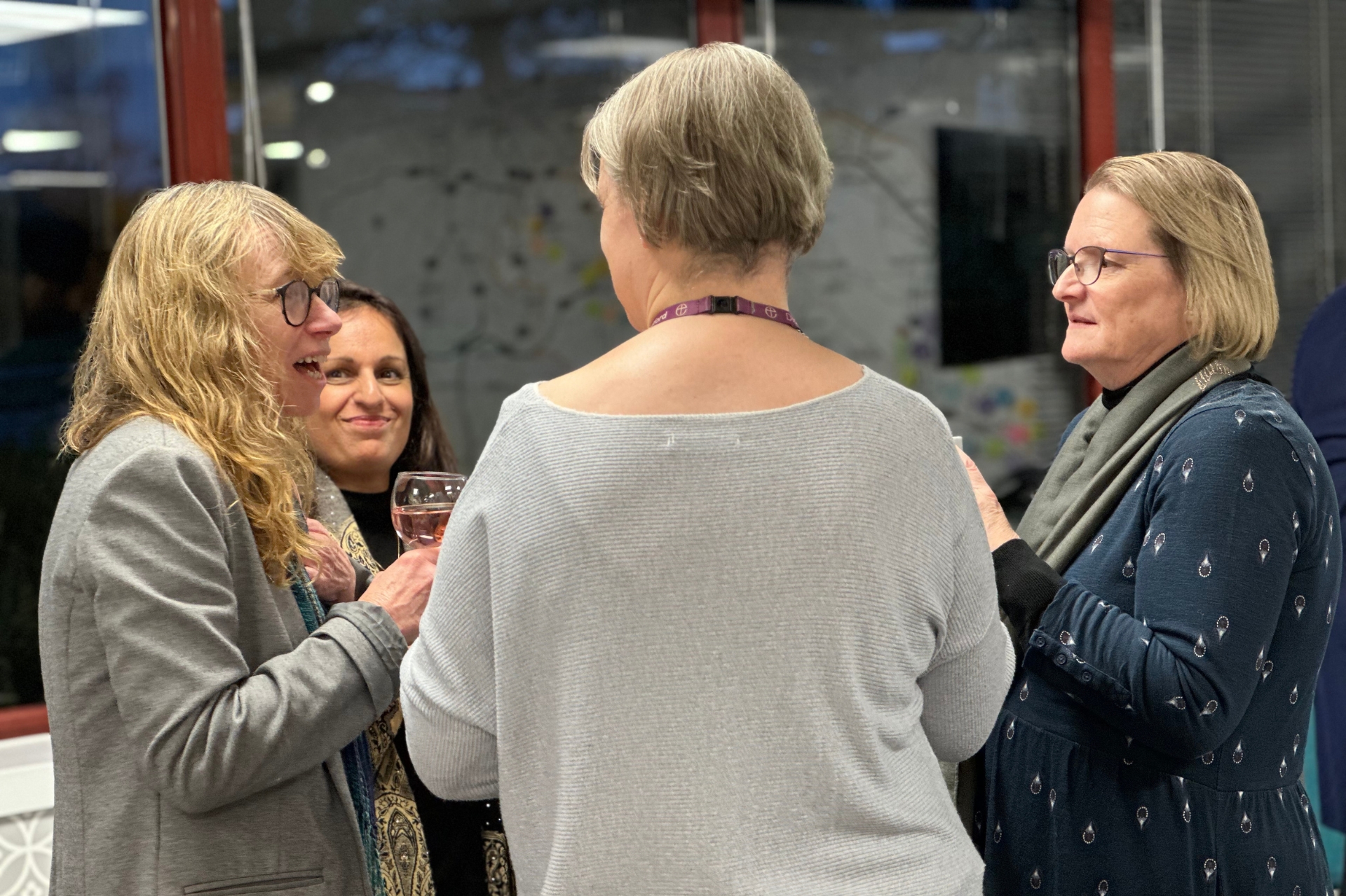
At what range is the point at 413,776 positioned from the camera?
1.81 meters

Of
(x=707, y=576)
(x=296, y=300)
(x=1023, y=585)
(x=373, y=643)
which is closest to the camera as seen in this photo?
(x=707, y=576)

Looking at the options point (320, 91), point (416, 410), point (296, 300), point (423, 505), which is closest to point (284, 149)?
point (320, 91)

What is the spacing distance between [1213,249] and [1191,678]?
61 cm

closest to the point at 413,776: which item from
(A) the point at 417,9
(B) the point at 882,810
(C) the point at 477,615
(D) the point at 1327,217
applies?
(C) the point at 477,615

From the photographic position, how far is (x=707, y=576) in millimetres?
1062

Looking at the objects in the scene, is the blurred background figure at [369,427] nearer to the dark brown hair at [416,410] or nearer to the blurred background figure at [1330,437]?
the dark brown hair at [416,410]

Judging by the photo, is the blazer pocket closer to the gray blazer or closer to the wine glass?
the gray blazer

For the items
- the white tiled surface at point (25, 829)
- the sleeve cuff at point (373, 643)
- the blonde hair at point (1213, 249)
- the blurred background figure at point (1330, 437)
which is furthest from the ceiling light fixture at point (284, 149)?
the blurred background figure at point (1330, 437)

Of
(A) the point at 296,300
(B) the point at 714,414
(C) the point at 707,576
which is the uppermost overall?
(A) the point at 296,300

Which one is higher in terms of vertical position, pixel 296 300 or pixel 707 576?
pixel 296 300

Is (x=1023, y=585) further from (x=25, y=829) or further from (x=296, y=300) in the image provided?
(x=25, y=829)

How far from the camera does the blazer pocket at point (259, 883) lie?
1.34 metres

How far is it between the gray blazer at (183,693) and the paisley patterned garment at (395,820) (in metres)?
0.18

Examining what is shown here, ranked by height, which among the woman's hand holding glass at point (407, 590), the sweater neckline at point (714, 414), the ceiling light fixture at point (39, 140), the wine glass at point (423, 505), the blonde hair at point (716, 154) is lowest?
the woman's hand holding glass at point (407, 590)
